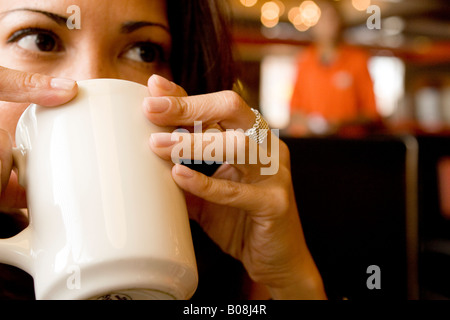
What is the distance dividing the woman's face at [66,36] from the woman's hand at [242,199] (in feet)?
0.79

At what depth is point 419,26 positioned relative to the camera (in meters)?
7.38

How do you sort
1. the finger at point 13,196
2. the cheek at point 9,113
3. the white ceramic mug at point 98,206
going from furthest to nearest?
the cheek at point 9,113 → the finger at point 13,196 → the white ceramic mug at point 98,206

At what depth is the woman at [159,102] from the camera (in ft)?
1.56

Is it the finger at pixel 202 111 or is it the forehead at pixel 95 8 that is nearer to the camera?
the finger at pixel 202 111

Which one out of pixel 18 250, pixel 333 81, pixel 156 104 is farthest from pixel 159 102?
pixel 333 81

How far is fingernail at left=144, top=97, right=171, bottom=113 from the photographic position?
1.52 feet

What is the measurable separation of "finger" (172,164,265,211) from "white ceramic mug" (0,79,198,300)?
17 mm

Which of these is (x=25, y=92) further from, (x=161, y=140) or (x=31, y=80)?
(x=161, y=140)

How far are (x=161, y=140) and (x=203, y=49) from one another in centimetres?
56

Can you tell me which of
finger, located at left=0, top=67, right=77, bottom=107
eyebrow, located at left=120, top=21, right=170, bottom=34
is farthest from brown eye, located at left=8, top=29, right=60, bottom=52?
finger, located at left=0, top=67, right=77, bottom=107

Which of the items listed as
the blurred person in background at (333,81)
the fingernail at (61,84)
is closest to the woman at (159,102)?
the fingernail at (61,84)

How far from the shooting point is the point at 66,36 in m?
0.69

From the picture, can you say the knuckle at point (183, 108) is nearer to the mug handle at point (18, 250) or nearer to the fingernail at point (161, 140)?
the fingernail at point (161, 140)
